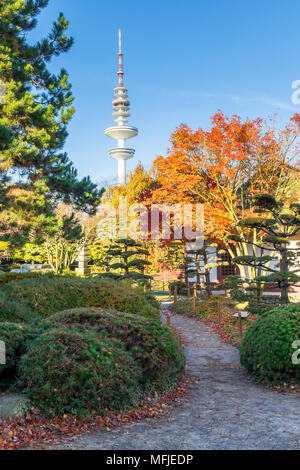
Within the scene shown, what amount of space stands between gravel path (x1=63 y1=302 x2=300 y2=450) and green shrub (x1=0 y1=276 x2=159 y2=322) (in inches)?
99.5

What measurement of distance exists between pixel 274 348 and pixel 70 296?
4.75 meters

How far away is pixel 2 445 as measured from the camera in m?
4.36

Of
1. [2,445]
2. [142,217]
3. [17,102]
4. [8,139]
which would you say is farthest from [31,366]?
[142,217]

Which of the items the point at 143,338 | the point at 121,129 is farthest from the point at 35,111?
the point at 121,129

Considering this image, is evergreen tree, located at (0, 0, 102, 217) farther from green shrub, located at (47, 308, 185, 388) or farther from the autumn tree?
green shrub, located at (47, 308, 185, 388)

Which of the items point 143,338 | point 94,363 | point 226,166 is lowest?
point 94,363

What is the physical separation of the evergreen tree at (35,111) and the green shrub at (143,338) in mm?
10776

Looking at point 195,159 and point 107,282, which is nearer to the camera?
point 107,282

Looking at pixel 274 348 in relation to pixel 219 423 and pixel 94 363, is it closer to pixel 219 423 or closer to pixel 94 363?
pixel 219 423

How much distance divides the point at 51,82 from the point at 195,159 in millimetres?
7526

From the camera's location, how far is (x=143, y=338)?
6691 millimetres

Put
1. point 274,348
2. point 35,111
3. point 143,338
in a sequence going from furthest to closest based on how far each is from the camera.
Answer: point 35,111 → point 274,348 → point 143,338

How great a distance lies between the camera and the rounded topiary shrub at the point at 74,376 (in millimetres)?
5188
